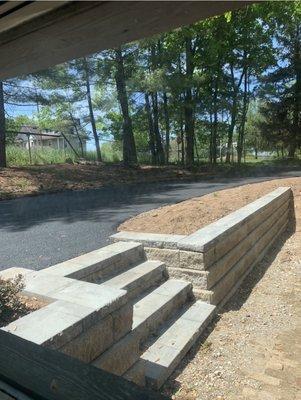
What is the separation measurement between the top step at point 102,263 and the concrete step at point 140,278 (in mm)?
102

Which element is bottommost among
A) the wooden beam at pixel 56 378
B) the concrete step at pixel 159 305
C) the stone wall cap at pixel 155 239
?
the concrete step at pixel 159 305

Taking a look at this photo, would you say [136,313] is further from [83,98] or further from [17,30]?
[83,98]

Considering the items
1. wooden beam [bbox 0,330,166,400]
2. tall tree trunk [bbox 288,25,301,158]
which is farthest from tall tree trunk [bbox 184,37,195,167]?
wooden beam [bbox 0,330,166,400]

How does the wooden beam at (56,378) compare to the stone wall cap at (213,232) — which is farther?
the stone wall cap at (213,232)

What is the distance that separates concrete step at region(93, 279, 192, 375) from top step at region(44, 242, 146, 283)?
47 cm

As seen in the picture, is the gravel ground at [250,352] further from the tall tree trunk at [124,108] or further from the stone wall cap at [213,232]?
the tall tree trunk at [124,108]

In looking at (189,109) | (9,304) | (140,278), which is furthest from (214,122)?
(9,304)

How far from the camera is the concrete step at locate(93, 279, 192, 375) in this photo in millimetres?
2742

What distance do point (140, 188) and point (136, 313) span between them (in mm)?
8065

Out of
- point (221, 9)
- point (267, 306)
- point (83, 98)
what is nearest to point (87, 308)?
point (221, 9)

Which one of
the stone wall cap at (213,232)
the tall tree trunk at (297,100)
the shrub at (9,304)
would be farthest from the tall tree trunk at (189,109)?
the shrub at (9,304)

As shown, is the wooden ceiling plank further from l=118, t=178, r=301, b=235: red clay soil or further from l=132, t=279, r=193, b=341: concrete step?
l=118, t=178, r=301, b=235: red clay soil

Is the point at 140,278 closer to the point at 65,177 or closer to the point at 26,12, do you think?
the point at 26,12

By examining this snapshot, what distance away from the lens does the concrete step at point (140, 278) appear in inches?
160
